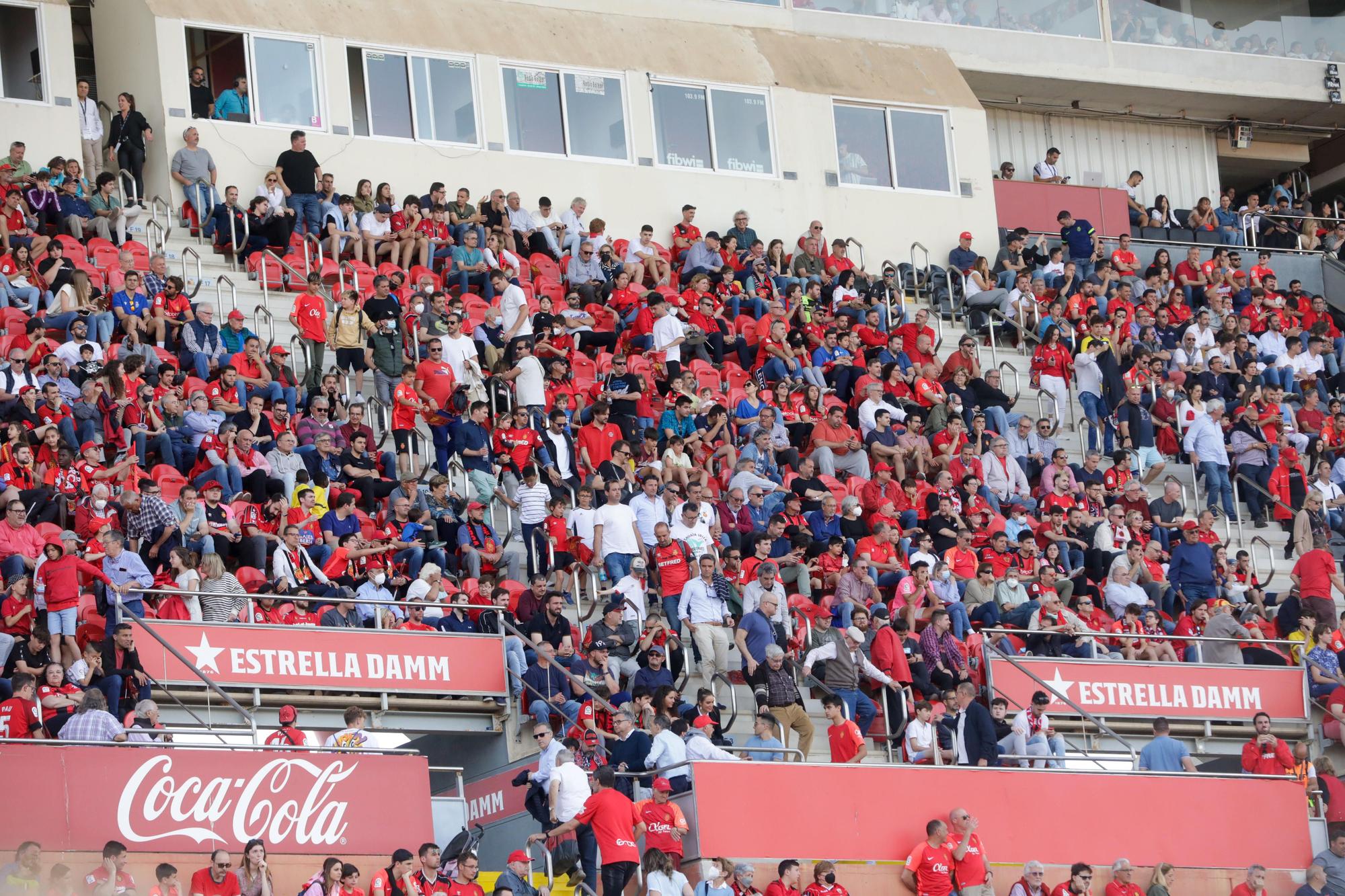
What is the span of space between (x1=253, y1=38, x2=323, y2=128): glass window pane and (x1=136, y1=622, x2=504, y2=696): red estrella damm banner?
10.1 meters

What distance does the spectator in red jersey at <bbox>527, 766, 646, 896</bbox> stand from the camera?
1512 centimetres

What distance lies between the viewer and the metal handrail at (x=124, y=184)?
78.9 ft

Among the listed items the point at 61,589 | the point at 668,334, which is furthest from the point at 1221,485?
the point at 61,589

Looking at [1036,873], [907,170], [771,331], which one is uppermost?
[907,170]

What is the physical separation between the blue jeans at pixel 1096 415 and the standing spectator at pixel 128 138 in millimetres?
11236

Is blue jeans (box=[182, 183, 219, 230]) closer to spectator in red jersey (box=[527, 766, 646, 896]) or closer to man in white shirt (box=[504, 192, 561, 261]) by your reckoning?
man in white shirt (box=[504, 192, 561, 261])

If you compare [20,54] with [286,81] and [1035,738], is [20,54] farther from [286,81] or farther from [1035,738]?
[1035,738]

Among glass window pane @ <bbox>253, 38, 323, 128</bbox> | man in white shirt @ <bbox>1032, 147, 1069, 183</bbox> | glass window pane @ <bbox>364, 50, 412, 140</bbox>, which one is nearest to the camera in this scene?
glass window pane @ <bbox>253, 38, 323, 128</bbox>

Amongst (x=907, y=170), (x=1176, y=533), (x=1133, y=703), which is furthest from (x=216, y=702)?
(x=907, y=170)

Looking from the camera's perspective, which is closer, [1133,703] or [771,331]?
[1133,703]

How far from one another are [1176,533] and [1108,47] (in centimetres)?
1166

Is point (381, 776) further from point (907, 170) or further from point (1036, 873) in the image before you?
point (907, 170)

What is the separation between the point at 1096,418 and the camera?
84.1 ft

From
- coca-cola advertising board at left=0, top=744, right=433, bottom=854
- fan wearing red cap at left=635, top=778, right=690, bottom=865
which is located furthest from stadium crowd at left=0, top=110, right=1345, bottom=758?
coca-cola advertising board at left=0, top=744, right=433, bottom=854
